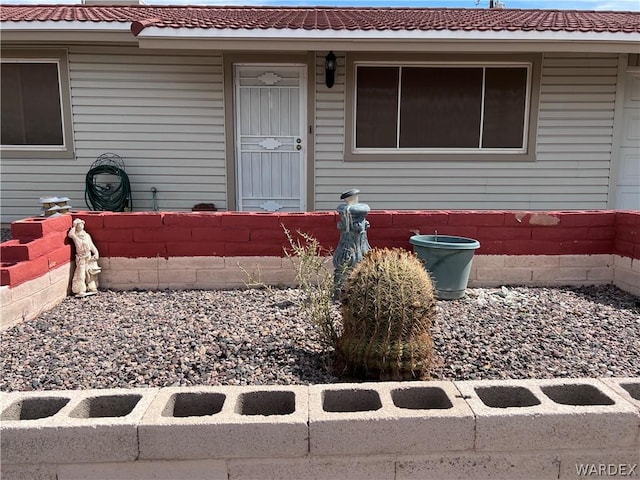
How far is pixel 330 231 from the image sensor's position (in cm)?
438

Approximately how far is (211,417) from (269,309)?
188 cm

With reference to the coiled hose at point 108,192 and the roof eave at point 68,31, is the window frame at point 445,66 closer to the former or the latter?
the roof eave at point 68,31

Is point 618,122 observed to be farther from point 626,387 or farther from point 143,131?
point 143,131

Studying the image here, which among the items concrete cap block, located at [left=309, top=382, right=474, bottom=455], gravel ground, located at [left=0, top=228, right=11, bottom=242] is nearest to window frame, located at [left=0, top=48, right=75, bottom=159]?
gravel ground, located at [left=0, top=228, right=11, bottom=242]

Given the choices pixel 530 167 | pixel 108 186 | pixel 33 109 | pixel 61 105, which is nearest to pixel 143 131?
pixel 108 186

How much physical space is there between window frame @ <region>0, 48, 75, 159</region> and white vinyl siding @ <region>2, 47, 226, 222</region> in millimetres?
85

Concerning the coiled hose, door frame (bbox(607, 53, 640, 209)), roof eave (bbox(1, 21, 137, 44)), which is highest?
roof eave (bbox(1, 21, 137, 44))

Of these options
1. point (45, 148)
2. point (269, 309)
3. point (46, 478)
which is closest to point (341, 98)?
point (269, 309)

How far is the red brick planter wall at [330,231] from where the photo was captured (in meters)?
4.26

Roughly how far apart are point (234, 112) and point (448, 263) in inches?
161

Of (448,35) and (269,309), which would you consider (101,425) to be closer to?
(269,309)

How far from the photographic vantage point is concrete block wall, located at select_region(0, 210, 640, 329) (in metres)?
4.28

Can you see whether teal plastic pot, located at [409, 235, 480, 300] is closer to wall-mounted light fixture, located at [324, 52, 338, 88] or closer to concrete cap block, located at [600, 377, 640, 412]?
concrete cap block, located at [600, 377, 640, 412]

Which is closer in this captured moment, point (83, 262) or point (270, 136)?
point (83, 262)
